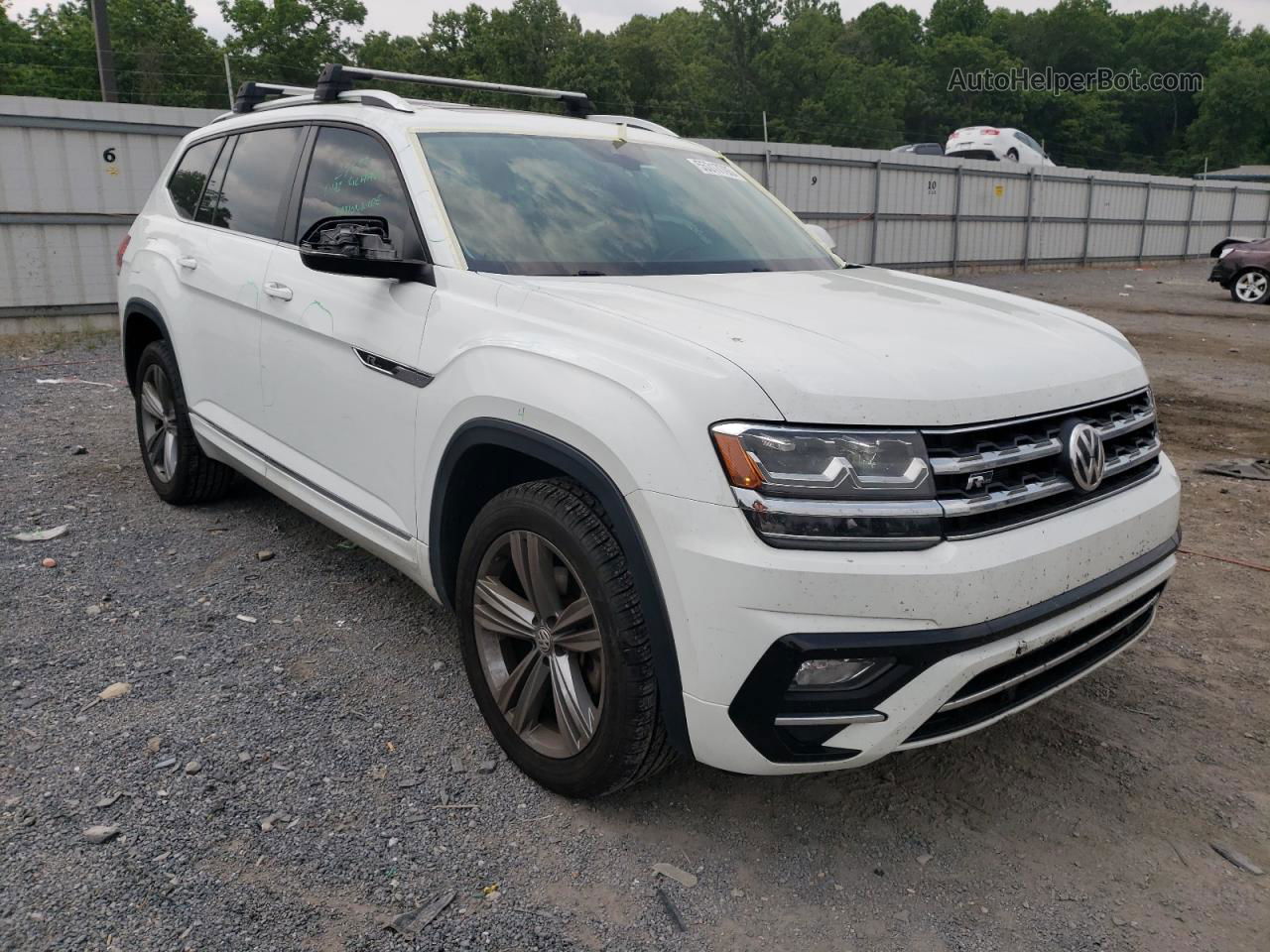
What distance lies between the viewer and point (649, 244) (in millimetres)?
3355

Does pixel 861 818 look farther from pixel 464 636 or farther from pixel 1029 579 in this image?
pixel 464 636

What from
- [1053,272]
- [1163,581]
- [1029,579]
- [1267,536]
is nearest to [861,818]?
[1029,579]

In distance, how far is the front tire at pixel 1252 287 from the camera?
1744 cm

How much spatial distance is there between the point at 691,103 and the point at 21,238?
205ft

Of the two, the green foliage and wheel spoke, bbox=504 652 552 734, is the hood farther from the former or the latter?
the green foliage

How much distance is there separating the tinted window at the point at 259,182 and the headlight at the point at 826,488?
248 cm

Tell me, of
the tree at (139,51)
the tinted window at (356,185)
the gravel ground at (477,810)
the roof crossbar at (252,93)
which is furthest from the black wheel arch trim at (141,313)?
the tree at (139,51)

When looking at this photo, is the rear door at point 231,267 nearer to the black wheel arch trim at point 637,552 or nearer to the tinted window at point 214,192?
the tinted window at point 214,192

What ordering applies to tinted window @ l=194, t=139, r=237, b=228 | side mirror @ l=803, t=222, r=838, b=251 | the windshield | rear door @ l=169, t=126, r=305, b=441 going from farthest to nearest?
tinted window @ l=194, t=139, r=237, b=228 → side mirror @ l=803, t=222, r=838, b=251 → rear door @ l=169, t=126, r=305, b=441 → the windshield

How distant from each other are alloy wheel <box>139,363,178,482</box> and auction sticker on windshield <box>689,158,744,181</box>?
2.60 m

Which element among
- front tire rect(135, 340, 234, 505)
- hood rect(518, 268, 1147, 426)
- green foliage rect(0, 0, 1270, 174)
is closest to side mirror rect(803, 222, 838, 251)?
hood rect(518, 268, 1147, 426)

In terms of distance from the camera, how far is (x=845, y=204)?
63.7 ft

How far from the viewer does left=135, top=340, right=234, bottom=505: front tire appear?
4730 mm

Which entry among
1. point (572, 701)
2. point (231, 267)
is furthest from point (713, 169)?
point (572, 701)
